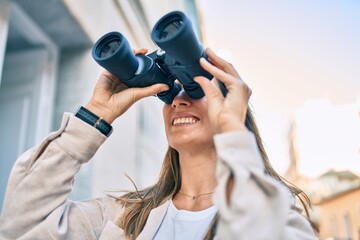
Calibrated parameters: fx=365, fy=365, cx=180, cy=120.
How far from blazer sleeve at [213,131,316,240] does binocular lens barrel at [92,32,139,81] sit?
342 millimetres

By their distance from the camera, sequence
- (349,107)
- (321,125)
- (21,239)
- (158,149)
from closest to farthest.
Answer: (21,239), (158,149), (349,107), (321,125)

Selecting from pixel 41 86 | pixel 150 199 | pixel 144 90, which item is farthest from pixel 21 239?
pixel 41 86

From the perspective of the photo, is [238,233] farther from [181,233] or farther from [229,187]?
[181,233]

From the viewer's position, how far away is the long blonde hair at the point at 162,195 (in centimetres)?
89

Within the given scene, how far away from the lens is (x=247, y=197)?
55cm

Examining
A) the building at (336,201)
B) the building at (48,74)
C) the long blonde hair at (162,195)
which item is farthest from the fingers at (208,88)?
the building at (336,201)

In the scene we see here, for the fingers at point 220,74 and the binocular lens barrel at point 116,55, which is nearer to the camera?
the fingers at point 220,74

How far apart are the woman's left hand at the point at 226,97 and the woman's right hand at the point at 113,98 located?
0.19m

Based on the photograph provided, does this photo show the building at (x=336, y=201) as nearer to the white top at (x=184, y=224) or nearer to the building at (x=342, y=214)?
the building at (x=342, y=214)

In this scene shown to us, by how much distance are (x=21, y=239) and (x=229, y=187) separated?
0.51m

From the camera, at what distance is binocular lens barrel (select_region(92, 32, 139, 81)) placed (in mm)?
828

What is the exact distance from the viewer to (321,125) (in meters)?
18.9

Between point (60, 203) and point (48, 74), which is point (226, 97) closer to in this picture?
point (60, 203)

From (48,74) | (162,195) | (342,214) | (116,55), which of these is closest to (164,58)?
(116,55)
